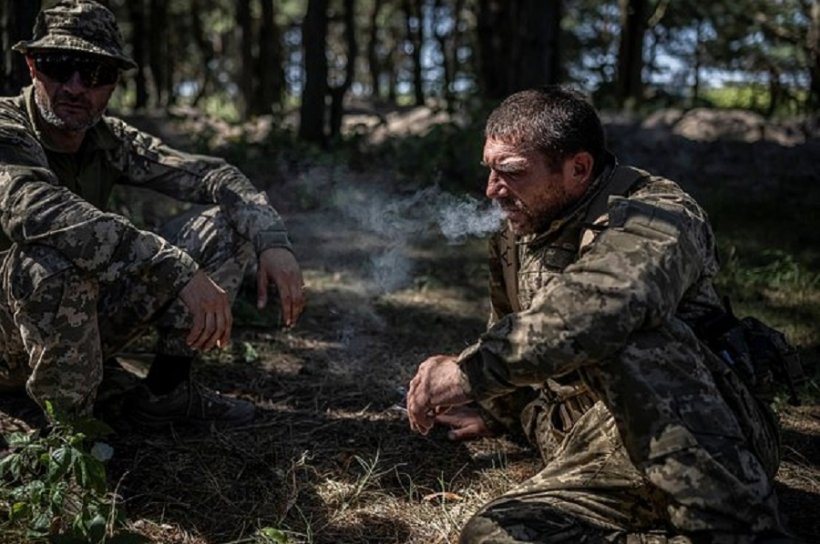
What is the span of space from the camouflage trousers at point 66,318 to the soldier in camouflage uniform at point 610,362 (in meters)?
1.12

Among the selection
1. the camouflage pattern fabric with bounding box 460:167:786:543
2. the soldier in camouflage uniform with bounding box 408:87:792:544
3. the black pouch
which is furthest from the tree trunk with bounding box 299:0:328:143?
the black pouch

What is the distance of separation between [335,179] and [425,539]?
5.54 meters

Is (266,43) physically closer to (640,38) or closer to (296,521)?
(640,38)

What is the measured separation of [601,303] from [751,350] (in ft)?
2.09

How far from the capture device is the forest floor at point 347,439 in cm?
288

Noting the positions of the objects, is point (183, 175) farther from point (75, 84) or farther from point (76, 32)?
point (76, 32)

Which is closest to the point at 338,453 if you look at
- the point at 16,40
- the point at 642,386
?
the point at 642,386

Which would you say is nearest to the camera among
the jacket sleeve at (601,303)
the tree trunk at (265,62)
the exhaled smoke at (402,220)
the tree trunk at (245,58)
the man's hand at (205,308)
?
the jacket sleeve at (601,303)

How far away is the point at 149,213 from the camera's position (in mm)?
6680

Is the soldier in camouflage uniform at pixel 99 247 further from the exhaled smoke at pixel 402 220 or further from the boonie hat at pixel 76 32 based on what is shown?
the exhaled smoke at pixel 402 220

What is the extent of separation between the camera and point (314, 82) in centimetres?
922

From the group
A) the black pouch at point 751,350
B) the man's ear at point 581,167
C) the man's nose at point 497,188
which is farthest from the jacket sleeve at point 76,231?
the black pouch at point 751,350

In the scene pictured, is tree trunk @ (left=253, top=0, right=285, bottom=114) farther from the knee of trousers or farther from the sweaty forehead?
the sweaty forehead

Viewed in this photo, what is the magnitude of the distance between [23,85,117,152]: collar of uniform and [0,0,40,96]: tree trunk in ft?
5.19
